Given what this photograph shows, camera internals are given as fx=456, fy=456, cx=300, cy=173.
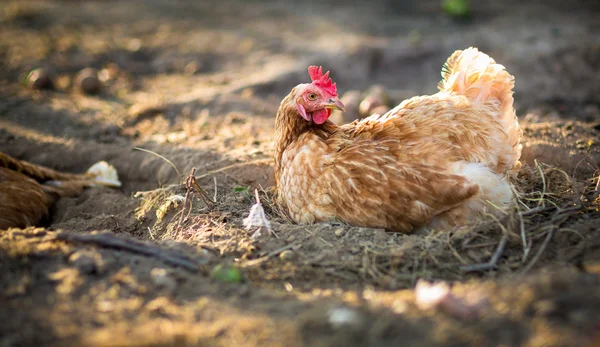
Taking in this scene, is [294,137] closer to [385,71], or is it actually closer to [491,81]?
[491,81]

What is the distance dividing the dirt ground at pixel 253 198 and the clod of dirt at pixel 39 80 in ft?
0.42

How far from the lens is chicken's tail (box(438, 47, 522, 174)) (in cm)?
322

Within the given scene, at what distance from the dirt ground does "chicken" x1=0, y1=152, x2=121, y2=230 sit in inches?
5.7

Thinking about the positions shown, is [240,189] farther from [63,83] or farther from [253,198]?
[63,83]

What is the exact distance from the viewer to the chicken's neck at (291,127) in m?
3.05

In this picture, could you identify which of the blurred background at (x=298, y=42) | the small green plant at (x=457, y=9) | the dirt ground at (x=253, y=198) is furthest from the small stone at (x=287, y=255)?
the small green plant at (x=457, y=9)

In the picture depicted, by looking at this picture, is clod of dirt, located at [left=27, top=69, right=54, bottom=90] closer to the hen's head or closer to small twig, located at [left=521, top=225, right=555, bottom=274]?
the hen's head

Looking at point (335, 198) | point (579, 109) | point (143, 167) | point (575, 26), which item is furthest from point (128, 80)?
point (575, 26)

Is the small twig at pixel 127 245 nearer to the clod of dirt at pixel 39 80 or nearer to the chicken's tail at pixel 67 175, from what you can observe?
the chicken's tail at pixel 67 175

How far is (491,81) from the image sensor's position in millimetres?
3242

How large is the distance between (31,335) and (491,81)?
10.2 ft

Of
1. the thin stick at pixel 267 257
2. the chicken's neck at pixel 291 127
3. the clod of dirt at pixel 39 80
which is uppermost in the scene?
the chicken's neck at pixel 291 127

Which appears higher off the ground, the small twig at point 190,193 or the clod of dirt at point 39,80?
the clod of dirt at point 39,80

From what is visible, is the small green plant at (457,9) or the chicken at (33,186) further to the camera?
the small green plant at (457,9)
